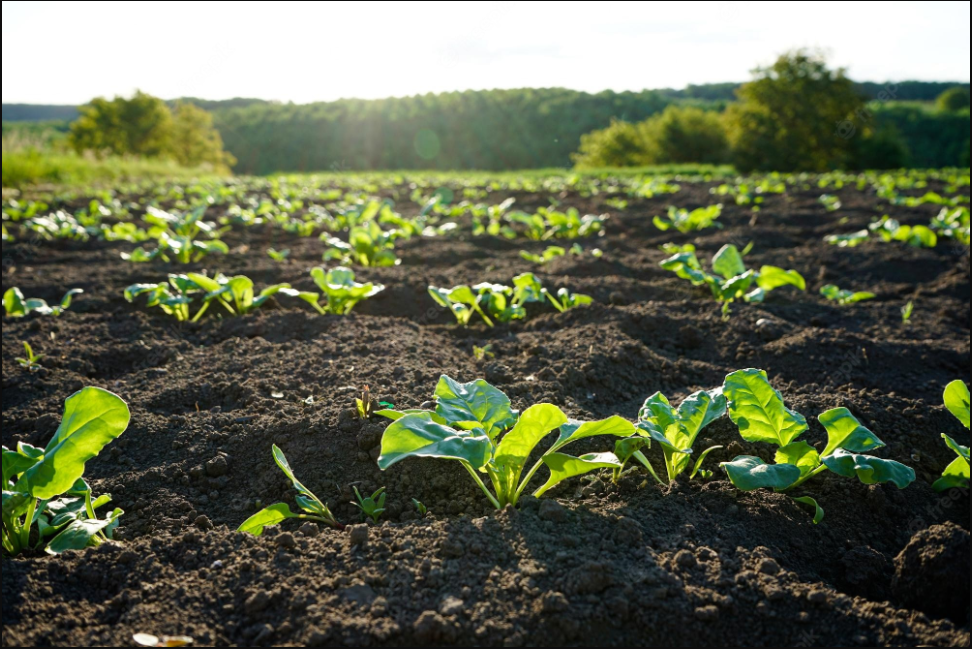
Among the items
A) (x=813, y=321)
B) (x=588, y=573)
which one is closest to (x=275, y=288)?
(x=588, y=573)

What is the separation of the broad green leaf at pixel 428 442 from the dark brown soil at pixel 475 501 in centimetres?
22

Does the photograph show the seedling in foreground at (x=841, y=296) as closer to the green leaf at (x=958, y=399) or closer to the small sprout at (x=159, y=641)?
the green leaf at (x=958, y=399)

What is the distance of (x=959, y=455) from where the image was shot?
163 cm

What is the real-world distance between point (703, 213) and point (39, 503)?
5.46 m

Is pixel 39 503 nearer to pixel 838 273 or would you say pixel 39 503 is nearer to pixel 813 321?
pixel 813 321

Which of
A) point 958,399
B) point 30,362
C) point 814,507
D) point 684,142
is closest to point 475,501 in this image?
point 814,507

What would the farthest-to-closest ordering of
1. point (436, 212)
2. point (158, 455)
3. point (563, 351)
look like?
point (436, 212) < point (563, 351) < point (158, 455)

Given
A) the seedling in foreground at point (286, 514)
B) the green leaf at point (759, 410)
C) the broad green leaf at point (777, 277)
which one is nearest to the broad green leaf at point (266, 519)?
the seedling in foreground at point (286, 514)

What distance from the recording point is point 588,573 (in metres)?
1.26

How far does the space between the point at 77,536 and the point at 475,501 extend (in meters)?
0.91

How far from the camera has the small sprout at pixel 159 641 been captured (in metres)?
1.13

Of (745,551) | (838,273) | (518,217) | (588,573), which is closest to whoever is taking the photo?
(588,573)

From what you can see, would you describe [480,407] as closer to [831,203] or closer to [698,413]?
[698,413]

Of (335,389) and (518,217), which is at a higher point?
(518,217)
